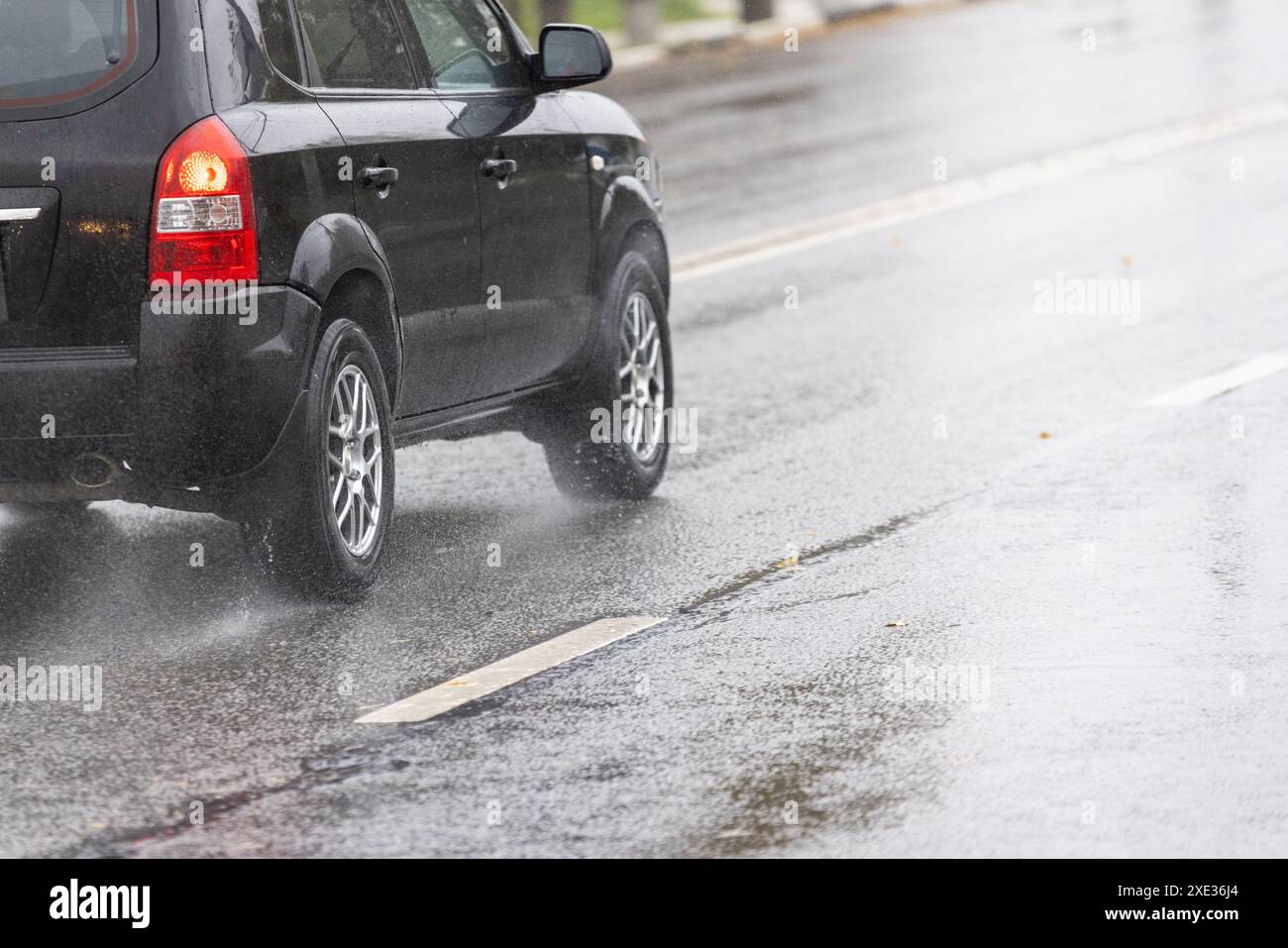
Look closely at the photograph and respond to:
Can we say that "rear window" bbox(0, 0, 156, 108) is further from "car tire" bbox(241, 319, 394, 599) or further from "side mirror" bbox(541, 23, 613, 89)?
"side mirror" bbox(541, 23, 613, 89)

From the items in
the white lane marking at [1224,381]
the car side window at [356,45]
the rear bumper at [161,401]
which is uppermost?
the car side window at [356,45]

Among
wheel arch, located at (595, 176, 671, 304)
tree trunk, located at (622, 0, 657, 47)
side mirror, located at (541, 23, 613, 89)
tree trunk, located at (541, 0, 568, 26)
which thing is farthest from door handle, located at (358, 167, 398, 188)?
tree trunk, located at (622, 0, 657, 47)

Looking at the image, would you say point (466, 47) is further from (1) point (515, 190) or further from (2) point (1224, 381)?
(2) point (1224, 381)

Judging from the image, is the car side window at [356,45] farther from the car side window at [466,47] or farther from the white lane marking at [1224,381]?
the white lane marking at [1224,381]

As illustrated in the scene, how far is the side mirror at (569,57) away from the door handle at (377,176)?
121cm

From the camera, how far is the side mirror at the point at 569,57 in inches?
336

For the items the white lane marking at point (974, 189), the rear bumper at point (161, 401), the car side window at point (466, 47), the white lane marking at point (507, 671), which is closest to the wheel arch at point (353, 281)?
the rear bumper at point (161, 401)

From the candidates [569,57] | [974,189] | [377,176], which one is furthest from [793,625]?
[974,189]

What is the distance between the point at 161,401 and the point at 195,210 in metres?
0.50

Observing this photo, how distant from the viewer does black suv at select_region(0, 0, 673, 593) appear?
6.73 meters

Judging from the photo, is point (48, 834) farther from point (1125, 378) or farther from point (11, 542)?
point (1125, 378)

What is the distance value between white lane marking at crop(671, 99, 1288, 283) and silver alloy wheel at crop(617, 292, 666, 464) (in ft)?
17.0

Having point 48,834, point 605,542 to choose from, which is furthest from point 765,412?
point 48,834

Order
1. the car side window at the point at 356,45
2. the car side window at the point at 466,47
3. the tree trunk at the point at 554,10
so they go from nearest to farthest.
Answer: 1. the car side window at the point at 356,45
2. the car side window at the point at 466,47
3. the tree trunk at the point at 554,10
